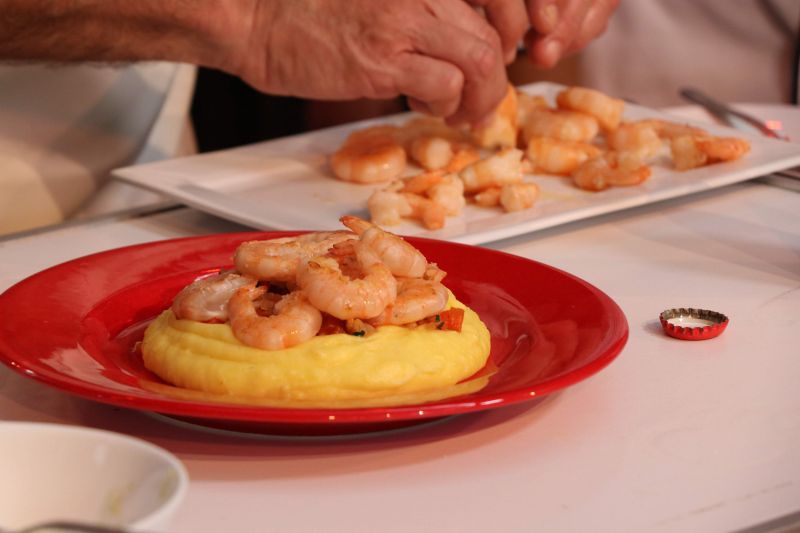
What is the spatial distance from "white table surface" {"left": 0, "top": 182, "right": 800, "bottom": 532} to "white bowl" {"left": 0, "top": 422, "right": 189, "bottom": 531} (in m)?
0.19

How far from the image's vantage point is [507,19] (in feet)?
6.61

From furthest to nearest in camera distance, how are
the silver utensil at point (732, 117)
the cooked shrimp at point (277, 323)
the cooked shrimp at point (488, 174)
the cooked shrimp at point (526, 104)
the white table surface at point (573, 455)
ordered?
1. the silver utensil at point (732, 117)
2. the cooked shrimp at point (526, 104)
3. the cooked shrimp at point (488, 174)
4. the cooked shrimp at point (277, 323)
5. the white table surface at point (573, 455)

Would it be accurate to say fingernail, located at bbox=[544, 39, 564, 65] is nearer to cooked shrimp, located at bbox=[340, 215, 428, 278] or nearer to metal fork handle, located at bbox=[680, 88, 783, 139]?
metal fork handle, located at bbox=[680, 88, 783, 139]

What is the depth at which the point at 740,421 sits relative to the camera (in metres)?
1.02

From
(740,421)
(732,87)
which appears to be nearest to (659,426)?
(740,421)

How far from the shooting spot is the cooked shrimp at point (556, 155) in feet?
5.92

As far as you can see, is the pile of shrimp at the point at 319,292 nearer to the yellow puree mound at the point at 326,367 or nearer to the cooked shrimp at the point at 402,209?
the yellow puree mound at the point at 326,367

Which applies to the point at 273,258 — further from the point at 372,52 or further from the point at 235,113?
the point at 235,113

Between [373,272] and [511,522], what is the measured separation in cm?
26

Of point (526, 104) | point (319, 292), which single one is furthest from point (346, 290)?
point (526, 104)

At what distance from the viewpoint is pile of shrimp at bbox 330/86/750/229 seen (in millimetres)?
1627

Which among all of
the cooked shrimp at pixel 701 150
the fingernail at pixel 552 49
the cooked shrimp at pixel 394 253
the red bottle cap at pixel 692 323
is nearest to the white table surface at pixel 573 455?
the red bottle cap at pixel 692 323

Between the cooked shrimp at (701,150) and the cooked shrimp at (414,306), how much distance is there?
89cm

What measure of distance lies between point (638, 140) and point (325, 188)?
503mm
